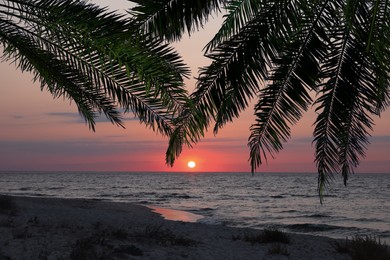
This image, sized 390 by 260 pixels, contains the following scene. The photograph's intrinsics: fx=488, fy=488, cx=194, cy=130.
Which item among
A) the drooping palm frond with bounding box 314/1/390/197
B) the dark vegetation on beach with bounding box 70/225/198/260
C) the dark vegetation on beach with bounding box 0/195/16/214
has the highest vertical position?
the drooping palm frond with bounding box 314/1/390/197

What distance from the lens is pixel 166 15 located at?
459 cm

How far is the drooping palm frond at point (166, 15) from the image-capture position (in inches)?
176

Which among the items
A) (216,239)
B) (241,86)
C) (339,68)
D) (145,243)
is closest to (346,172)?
(339,68)

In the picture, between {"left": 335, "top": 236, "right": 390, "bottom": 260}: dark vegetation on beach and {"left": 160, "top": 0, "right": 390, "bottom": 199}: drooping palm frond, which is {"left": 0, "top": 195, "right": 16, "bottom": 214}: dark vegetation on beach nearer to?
{"left": 335, "top": 236, "right": 390, "bottom": 260}: dark vegetation on beach

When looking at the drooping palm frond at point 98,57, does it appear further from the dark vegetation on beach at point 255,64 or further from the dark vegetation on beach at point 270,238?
the dark vegetation on beach at point 270,238

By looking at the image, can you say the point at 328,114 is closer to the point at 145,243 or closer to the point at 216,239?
the point at 145,243

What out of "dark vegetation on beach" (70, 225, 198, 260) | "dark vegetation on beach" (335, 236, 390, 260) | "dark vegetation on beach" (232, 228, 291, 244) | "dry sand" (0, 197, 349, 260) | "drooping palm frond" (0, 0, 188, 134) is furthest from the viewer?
"dark vegetation on beach" (232, 228, 291, 244)

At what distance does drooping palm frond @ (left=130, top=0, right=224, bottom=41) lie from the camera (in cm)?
446

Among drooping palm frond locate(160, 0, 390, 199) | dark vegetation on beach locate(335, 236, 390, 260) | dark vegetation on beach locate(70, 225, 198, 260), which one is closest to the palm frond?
drooping palm frond locate(160, 0, 390, 199)

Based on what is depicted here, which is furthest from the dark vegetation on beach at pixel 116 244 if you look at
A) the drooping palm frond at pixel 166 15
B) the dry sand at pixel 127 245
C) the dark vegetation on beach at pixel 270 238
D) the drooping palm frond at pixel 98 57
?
the drooping palm frond at pixel 166 15

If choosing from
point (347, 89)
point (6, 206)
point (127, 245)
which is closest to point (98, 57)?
point (347, 89)

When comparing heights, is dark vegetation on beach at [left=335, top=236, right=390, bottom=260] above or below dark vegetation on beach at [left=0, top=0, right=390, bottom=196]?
below

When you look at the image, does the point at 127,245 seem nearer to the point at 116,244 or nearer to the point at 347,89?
the point at 116,244

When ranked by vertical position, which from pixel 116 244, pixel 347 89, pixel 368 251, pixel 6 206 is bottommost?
pixel 368 251
